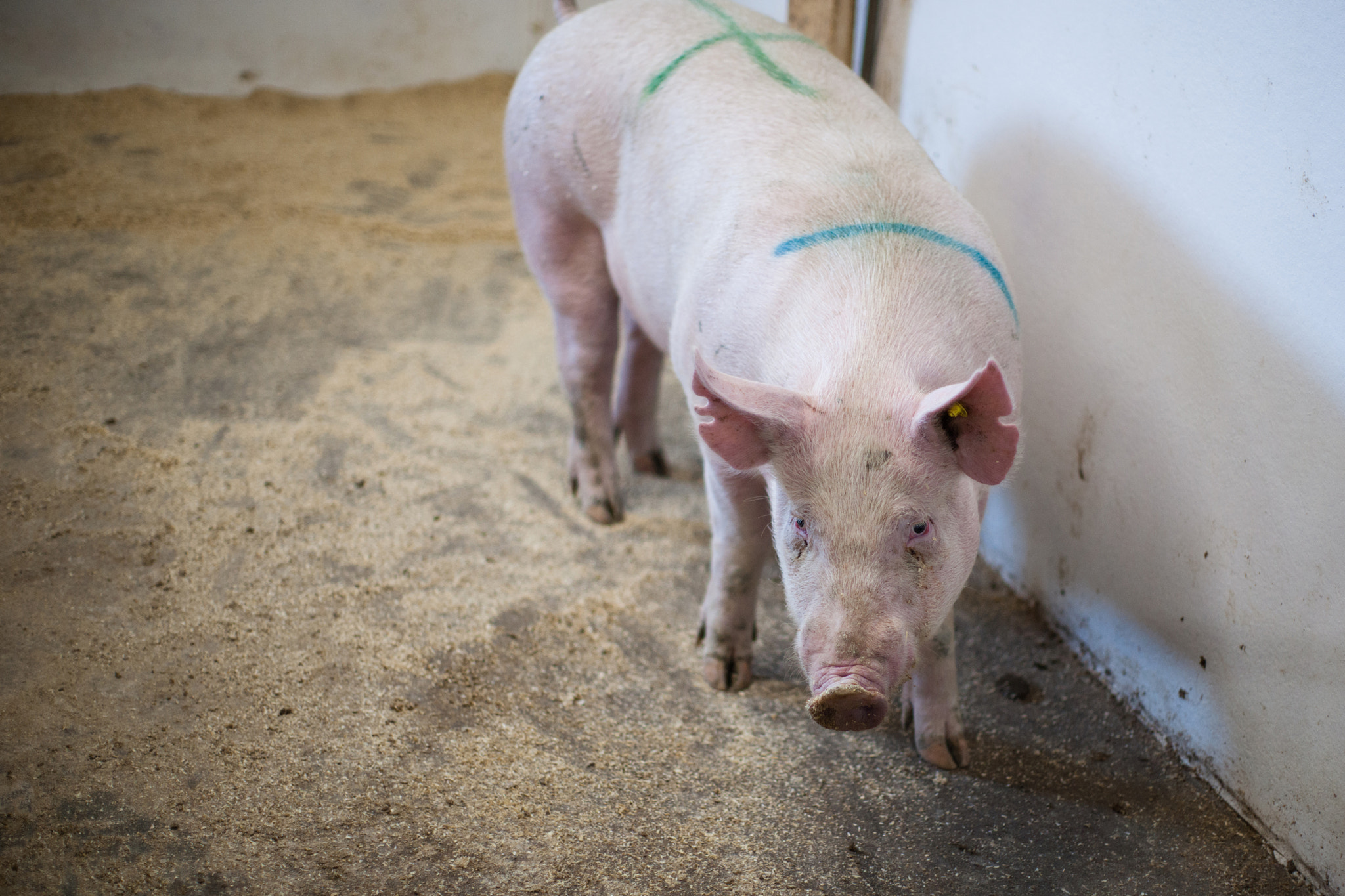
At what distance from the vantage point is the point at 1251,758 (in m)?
1.92

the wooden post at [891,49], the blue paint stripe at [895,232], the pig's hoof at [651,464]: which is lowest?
the pig's hoof at [651,464]

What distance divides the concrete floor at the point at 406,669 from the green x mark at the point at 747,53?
1284 mm

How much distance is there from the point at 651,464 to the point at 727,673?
1076 millimetres

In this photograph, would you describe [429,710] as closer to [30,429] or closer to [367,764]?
[367,764]

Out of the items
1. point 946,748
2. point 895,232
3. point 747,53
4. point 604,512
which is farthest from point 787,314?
point 604,512

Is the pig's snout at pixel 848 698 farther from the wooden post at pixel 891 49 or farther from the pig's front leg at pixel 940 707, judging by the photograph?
the wooden post at pixel 891 49

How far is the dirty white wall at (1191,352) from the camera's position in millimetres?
1669

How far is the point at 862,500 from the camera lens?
159cm

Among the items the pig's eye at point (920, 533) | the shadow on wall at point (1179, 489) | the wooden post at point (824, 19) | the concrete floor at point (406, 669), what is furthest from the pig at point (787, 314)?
the wooden post at point (824, 19)

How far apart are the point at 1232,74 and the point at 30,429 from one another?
324 centimetres

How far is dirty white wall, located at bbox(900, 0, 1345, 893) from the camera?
167 centimetres

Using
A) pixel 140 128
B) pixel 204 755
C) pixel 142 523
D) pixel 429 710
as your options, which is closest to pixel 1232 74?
pixel 429 710

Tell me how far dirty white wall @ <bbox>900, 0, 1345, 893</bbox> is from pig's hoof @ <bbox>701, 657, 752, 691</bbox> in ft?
2.76

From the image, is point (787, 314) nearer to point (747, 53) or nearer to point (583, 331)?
point (747, 53)
